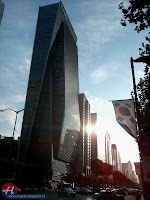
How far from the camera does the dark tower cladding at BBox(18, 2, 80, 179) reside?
5182 inches

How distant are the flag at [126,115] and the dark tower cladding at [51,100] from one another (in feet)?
389

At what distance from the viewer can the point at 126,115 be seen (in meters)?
12.4

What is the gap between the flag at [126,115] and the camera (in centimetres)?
1190

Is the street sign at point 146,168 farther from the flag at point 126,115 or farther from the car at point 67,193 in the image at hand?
the car at point 67,193

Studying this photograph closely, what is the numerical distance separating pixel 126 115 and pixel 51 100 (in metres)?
131

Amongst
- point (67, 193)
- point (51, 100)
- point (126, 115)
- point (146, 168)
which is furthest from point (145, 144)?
point (51, 100)

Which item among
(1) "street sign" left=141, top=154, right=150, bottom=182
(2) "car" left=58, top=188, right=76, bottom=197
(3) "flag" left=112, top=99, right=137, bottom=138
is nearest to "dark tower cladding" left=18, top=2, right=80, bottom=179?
(2) "car" left=58, top=188, right=76, bottom=197

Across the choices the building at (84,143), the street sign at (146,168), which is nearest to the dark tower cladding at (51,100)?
the building at (84,143)

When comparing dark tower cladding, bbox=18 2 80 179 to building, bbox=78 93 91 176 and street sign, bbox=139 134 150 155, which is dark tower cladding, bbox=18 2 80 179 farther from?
street sign, bbox=139 134 150 155

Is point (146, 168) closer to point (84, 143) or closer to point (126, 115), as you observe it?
point (126, 115)

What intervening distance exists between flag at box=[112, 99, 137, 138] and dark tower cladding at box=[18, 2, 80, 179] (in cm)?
11843

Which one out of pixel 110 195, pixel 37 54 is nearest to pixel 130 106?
pixel 110 195

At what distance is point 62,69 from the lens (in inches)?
5605

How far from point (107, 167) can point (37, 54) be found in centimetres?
9774
